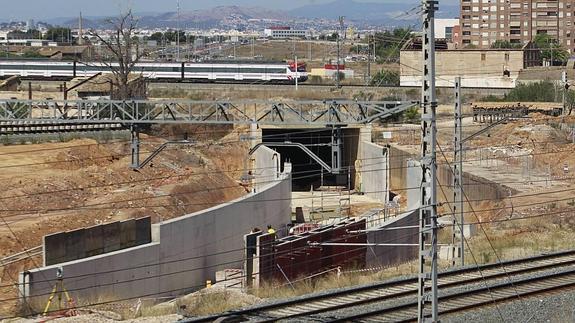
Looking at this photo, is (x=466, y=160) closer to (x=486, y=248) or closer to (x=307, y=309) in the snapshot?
(x=486, y=248)

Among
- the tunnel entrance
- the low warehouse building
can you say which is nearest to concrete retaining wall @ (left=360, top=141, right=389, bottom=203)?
the tunnel entrance

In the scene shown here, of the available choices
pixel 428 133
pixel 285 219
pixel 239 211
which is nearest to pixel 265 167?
pixel 285 219

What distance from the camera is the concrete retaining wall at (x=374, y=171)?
4209cm

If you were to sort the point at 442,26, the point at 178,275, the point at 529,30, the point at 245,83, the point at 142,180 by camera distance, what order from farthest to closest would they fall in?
1. the point at 442,26
2. the point at 529,30
3. the point at 245,83
4. the point at 142,180
5. the point at 178,275

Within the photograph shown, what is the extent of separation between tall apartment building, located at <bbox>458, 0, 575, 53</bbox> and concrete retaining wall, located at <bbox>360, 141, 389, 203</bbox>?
7510 centimetres

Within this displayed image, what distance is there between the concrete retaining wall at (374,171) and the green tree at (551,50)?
5459 centimetres

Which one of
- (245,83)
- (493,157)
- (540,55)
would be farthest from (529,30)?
(493,157)

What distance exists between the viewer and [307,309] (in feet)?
60.6

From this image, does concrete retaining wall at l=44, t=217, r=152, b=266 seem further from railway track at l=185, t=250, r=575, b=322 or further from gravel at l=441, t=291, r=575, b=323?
gravel at l=441, t=291, r=575, b=323

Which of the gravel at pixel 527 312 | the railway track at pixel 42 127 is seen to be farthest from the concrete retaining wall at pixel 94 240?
the railway track at pixel 42 127

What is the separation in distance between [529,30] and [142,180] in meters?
88.8

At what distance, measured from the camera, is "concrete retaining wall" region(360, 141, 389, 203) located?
4209 cm

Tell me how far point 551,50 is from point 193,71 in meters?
33.4

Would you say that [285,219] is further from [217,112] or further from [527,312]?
[527,312]
